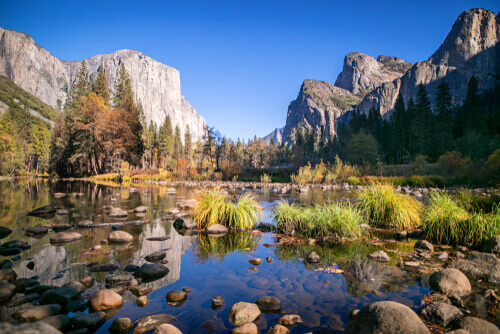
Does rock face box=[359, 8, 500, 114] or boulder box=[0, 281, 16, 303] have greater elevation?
rock face box=[359, 8, 500, 114]

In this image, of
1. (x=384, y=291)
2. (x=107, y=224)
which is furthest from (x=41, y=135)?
(x=384, y=291)

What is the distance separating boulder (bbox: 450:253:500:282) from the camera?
4152 millimetres

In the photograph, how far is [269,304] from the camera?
3395mm

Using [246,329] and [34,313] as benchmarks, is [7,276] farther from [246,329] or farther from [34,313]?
[246,329]

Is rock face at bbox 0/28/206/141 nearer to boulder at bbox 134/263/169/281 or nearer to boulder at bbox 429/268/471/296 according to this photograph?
boulder at bbox 134/263/169/281

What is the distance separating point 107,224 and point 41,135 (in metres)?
61.8

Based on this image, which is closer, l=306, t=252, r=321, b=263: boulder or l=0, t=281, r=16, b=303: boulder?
l=0, t=281, r=16, b=303: boulder

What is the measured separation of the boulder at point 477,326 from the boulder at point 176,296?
3311 millimetres

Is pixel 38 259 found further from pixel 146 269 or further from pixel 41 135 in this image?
pixel 41 135

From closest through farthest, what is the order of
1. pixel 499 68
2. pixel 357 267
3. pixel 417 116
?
pixel 357 267, pixel 417 116, pixel 499 68

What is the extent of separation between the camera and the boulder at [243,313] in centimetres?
302

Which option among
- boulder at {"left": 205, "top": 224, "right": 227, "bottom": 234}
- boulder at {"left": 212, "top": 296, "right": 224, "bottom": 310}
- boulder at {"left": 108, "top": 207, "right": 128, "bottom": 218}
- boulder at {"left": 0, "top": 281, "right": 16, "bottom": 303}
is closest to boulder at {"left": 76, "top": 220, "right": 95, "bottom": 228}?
boulder at {"left": 108, "top": 207, "right": 128, "bottom": 218}

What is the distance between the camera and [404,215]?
775cm

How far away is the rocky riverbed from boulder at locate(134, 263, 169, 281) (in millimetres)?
16
